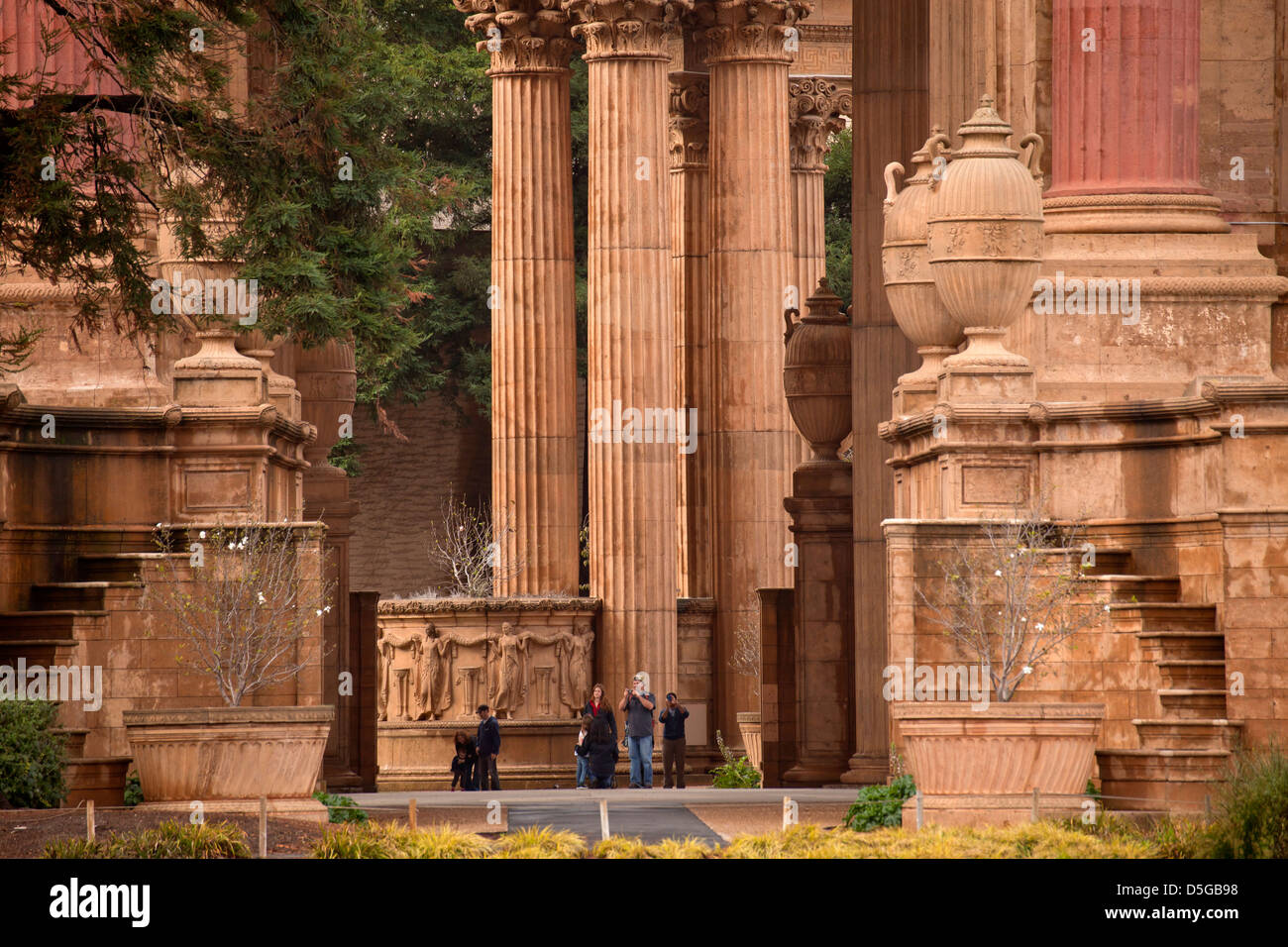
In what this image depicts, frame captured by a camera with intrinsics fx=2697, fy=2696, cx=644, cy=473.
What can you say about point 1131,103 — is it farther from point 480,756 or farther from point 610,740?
point 480,756

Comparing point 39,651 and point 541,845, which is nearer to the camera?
point 541,845

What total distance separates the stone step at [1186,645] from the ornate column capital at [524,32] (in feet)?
81.0

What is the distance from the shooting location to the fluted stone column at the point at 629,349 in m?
44.7

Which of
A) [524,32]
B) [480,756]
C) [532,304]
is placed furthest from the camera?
[524,32]

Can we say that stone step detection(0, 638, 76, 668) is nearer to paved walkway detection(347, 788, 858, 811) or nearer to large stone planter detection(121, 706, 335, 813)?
large stone planter detection(121, 706, 335, 813)

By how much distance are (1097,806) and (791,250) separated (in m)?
29.8

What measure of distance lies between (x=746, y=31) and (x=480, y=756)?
15248mm

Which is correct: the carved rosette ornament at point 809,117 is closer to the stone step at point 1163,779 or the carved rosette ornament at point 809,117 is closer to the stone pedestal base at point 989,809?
the stone step at point 1163,779

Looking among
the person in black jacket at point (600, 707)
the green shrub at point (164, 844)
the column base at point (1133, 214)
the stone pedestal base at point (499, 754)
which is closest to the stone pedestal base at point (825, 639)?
the person in black jacket at point (600, 707)

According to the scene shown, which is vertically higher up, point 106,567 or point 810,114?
point 810,114

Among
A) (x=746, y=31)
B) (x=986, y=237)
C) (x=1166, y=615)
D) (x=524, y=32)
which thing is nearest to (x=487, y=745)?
(x=524, y=32)

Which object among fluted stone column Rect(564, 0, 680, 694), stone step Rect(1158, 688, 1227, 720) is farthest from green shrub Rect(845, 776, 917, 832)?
fluted stone column Rect(564, 0, 680, 694)

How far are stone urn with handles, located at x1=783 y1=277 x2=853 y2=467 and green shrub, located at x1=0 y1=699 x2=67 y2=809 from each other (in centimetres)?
1738

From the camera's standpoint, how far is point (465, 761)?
135 ft
